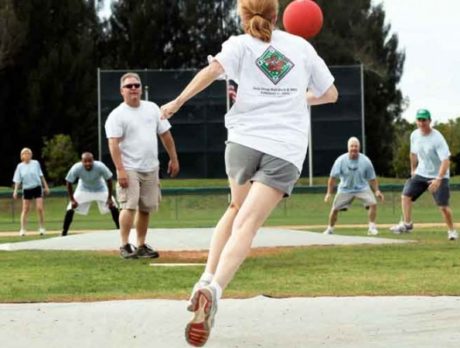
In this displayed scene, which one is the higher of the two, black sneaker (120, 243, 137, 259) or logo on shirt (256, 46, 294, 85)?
logo on shirt (256, 46, 294, 85)

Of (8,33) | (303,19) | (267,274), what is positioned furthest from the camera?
(8,33)

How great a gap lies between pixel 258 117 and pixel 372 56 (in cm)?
5225

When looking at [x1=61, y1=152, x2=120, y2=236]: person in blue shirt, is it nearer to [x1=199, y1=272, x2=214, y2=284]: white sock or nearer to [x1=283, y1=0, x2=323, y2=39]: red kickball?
[x1=283, y1=0, x2=323, y2=39]: red kickball

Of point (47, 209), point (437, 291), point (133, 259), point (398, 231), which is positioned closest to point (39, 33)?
point (47, 209)

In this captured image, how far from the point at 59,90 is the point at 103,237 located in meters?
35.0

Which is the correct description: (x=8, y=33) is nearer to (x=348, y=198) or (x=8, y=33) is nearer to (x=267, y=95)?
(x=348, y=198)

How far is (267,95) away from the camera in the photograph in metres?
5.81

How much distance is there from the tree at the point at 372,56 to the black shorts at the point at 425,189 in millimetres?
38181

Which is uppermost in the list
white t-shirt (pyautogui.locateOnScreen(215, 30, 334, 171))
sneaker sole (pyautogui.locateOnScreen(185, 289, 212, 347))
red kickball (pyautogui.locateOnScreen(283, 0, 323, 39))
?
red kickball (pyautogui.locateOnScreen(283, 0, 323, 39))

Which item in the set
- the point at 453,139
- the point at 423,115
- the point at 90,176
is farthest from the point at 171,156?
the point at 453,139

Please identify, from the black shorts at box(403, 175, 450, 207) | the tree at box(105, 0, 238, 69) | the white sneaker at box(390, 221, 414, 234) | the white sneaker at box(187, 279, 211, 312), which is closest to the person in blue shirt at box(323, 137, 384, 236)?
the white sneaker at box(390, 221, 414, 234)

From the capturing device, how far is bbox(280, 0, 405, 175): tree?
5475 centimetres

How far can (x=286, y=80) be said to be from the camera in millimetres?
5848

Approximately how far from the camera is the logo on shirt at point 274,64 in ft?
19.0
